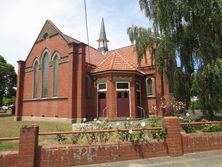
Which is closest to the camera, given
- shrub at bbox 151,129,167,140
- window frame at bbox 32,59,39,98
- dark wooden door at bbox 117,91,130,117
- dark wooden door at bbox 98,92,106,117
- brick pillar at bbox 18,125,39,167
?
brick pillar at bbox 18,125,39,167

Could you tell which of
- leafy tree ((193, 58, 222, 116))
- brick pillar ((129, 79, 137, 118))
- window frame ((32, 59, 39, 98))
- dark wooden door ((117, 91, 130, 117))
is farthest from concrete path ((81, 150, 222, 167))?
window frame ((32, 59, 39, 98))

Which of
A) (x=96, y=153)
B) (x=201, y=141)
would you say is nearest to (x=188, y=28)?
(x=201, y=141)

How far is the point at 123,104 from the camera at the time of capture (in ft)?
69.9

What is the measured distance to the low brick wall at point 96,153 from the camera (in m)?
6.80

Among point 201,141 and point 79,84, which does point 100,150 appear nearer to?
point 201,141

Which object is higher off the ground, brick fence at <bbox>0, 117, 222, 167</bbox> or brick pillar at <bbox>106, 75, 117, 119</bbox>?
brick pillar at <bbox>106, 75, 117, 119</bbox>

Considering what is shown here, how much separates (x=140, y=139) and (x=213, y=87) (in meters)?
6.50

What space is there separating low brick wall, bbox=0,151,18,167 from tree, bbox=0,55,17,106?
149 feet

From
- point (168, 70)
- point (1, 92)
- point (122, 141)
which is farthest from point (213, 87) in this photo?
point (1, 92)

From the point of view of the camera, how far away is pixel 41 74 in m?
26.8

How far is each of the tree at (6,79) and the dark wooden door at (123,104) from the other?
115 ft

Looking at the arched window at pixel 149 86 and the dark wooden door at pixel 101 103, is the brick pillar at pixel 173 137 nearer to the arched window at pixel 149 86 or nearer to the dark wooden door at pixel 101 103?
the dark wooden door at pixel 101 103

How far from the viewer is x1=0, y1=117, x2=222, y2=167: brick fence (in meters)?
6.48

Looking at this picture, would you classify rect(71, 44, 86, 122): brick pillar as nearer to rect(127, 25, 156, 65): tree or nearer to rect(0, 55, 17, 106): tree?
rect(127, 25, 156, 65): tree
